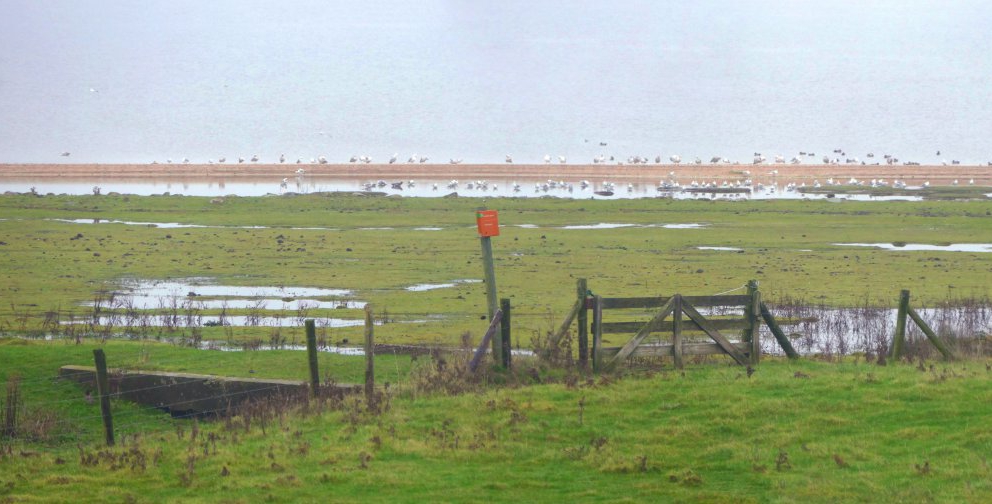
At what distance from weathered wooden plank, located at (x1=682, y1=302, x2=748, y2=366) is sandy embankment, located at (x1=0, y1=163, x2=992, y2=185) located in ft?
267

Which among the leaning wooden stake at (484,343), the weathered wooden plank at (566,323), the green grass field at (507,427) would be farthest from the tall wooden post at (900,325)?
the leaning wooden stake at (484,343)

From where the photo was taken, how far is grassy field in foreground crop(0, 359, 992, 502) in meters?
12.1

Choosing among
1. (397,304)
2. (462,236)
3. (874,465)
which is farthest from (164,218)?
(874,465)

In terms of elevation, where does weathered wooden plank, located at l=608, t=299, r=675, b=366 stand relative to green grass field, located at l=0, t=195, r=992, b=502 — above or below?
above

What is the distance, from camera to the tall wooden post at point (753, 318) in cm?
1727

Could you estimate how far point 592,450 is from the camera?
13.5 metres

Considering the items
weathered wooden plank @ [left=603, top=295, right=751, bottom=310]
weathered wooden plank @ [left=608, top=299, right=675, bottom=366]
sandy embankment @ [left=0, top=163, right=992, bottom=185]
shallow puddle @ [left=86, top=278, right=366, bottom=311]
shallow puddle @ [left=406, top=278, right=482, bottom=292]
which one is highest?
sandy embankment @ [left=0, top=163, right=992, bottom=185]

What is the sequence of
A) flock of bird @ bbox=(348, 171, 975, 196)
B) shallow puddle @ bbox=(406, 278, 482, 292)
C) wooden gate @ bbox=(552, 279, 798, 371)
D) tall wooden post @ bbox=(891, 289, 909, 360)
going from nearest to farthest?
wooden gate @ bbox=(552, 279, 798, 371) < tall wooden post @ bbox=(891, 289, 909, 360) < shallow puddle @ bbox=(406, 278, 482, 292) < flock of bird @ bbox=(348, 171, 975, 196)

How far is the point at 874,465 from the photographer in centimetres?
1271

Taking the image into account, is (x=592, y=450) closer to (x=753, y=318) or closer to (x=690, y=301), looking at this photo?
(x=690, y=301)

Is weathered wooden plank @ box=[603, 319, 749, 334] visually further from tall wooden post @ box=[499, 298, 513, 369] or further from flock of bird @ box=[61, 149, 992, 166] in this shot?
flock of bird @ box=[61, 149, 992, 166]

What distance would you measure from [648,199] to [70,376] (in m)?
54.3

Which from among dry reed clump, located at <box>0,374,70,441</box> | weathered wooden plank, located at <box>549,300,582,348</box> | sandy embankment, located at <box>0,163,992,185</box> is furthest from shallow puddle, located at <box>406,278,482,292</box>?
sandy embankment, located at <box>0,163,992,185</box>

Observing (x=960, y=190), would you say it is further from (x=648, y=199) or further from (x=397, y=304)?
(x=397, y=304)
